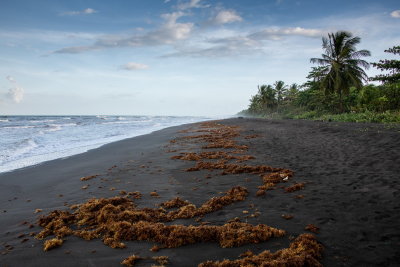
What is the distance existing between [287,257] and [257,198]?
2392 mm

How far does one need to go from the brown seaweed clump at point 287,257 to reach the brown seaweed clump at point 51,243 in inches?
95.2

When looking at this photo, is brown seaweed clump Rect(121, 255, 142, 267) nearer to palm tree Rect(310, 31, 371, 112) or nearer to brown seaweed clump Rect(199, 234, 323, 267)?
brown seaweed clump Rect(199, 234, 323, 267)

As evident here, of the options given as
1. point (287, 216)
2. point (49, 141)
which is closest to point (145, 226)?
point (287, 216)

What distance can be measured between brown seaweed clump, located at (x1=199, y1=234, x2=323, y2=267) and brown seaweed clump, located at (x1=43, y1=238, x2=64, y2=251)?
95.2 inches

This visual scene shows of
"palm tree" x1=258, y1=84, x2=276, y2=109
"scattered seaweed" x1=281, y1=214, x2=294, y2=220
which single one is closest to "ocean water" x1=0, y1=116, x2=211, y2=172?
"scattered seaweed" x1=281, y1=214, x2=294, y2=220

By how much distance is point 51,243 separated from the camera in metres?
3.97

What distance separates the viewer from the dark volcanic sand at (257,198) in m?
3.54

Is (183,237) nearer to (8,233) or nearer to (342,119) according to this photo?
(8,233)

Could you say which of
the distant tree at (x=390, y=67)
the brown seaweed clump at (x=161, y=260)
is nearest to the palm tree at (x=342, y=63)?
the distant tree at (x=390, y=67)

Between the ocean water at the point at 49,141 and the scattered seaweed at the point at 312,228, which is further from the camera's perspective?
the ocean water at the point at 49,141

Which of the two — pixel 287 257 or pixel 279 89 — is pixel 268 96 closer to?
pixel 279 89

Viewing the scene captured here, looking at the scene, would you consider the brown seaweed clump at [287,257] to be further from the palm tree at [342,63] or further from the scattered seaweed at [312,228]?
the palm tree at [342,63]

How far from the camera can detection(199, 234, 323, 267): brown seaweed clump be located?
2.98 metres

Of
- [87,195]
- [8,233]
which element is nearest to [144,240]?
[8,233]
